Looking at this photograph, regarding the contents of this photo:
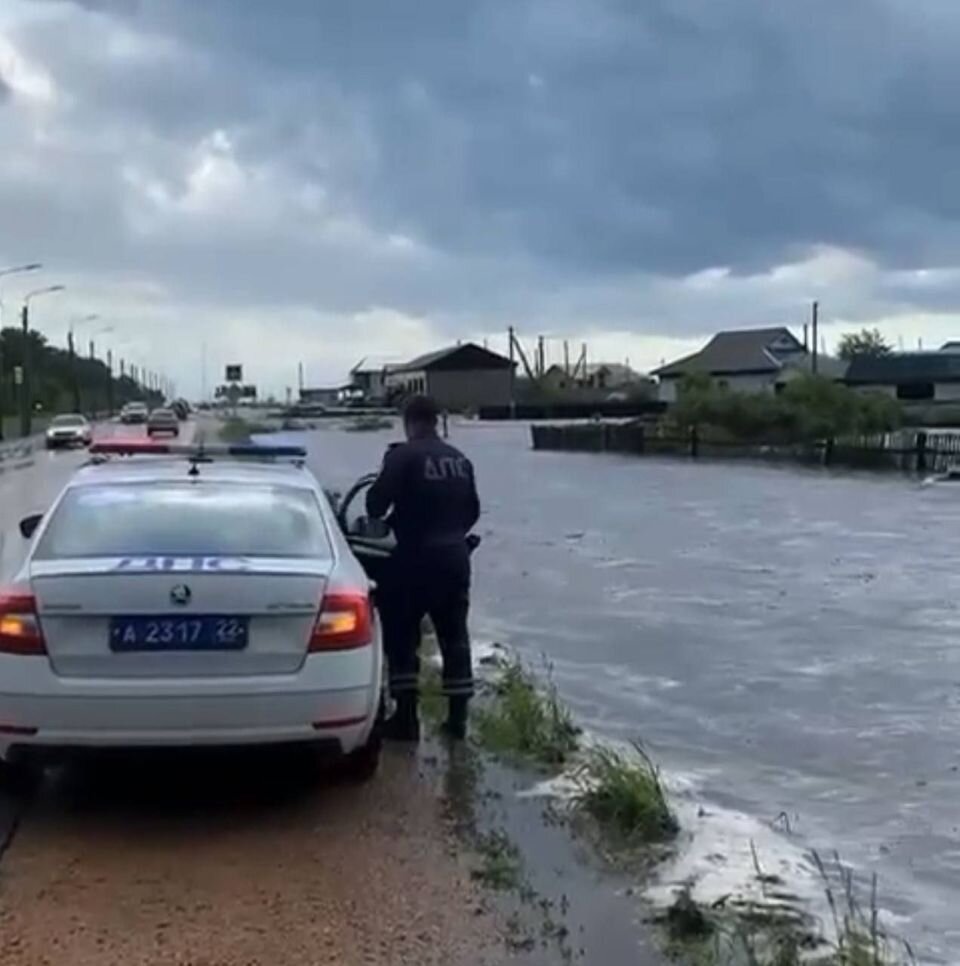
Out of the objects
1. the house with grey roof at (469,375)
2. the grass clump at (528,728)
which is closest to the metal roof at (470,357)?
the house with grey roof at (469,375)

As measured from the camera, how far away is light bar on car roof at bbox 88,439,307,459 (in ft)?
30.5

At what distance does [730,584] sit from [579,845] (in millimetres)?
14322

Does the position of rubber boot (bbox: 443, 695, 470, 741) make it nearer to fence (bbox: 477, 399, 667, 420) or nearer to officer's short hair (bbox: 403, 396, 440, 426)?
officer's short hair (bbox: 403, 396, 440, 426)

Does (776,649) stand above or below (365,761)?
below

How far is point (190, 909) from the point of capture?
18.5ft

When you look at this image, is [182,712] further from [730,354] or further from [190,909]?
[730,354]

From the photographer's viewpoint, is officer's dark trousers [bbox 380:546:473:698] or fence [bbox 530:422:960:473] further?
fence [bbox 530:422:960:473]

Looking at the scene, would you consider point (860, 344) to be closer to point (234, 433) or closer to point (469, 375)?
point (469, 375)

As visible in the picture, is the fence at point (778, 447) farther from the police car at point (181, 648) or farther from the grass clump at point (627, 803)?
the police car at point (181, 648)

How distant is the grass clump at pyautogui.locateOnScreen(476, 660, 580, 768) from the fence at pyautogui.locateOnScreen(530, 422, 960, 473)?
44476 millimetres

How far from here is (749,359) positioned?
126 meters

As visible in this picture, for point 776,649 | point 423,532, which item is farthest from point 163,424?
point 423,532

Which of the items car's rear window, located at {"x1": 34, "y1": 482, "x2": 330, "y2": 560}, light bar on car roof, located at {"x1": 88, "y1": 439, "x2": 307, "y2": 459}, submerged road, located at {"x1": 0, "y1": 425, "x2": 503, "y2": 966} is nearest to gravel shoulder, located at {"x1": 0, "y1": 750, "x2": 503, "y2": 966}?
submerged road, located at {"x1": 0, "y1": 425, "x2": 503, "y2": 966}

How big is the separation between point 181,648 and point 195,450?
306 cm
